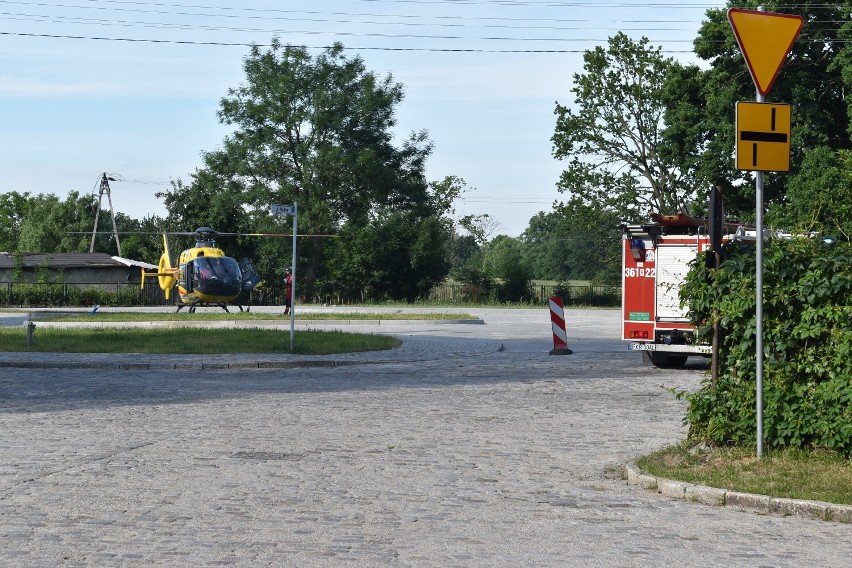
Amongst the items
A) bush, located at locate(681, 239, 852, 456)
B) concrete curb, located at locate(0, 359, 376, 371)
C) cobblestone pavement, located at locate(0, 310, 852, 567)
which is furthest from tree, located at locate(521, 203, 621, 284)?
bush, located at locate(681, 239, 852, 456)

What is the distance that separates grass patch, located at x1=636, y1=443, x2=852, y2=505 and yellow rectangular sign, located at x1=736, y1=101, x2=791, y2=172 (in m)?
2.41

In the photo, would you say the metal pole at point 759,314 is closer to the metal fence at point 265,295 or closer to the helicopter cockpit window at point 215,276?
the helicopter cockpit window at point 215,276

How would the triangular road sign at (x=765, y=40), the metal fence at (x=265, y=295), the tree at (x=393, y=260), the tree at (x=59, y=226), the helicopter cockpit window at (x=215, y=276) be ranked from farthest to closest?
the tree at (x=59, y=226) < the tree at (x=393, y=260) < the metal fence at (x=265, y=295) < the helicopter cockpit window at (x=215, y=276) < the triangular road sign at (x=765, y=40)

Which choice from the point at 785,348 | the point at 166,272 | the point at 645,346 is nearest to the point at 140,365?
the point at 645,346

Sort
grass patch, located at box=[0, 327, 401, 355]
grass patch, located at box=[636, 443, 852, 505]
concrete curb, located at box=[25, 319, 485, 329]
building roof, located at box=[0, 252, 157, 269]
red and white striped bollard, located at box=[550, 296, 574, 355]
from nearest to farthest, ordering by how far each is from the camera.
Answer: grass patch, located at box=[636, 443, 852, 505] < grass patch, located at box=[0, 327, 401, 355] < red and white striped bollard, located at box=[550, 296, 574, 355] < concrete curb, located at box=[25, 319, 485, 329] < building roof, located at box=[0, 252, 157, 269]

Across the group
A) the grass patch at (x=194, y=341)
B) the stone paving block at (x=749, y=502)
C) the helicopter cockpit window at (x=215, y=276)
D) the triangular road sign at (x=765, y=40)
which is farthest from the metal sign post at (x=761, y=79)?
the helicopter cockpit window at (x=215, y=276)

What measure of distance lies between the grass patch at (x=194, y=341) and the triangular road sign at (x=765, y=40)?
594 inches

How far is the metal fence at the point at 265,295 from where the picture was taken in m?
60.2

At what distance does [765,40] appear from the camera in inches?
354

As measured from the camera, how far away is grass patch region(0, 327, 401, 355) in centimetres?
2338

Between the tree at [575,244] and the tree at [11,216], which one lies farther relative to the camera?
the tree at [11,216]

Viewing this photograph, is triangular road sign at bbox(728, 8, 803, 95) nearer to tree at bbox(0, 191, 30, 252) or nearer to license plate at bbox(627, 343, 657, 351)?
license plate at bbox(627, 343, 657, 351)

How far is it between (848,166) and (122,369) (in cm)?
1400

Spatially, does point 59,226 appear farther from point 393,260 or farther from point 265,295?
point 393,260
